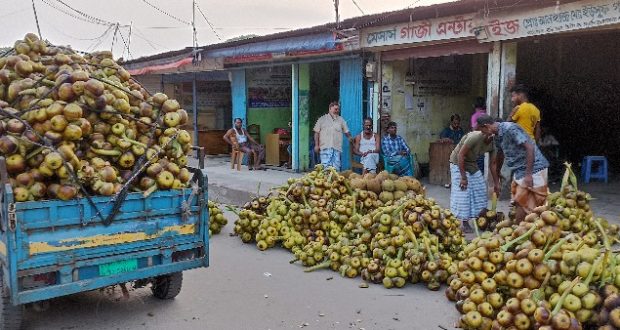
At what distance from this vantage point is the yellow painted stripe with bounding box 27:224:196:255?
4477mm

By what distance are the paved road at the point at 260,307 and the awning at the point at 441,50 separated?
562 cm

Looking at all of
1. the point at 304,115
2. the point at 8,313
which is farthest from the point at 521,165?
the point at 304,115

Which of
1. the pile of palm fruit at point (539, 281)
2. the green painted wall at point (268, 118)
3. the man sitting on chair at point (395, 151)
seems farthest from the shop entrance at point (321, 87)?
the pile of palm fruit at point (539, 281)

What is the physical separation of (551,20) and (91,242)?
728cm

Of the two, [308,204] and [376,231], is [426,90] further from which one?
[376,231]

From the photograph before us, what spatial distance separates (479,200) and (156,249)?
4.74 metres

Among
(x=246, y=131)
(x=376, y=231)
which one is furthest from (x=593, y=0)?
(x=246, y=131)

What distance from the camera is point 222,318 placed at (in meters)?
5.29

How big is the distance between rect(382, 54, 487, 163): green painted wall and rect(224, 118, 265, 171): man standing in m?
4.69

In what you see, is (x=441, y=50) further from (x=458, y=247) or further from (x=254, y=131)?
(x=254, y=131)

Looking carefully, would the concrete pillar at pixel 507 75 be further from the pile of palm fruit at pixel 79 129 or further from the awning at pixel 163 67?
the awning at pixel 163 67

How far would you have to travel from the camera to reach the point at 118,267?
4.90 metres

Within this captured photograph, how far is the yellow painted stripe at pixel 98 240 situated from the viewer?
14.7ft

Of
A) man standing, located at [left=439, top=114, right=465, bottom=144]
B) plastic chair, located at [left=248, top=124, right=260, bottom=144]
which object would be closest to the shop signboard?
plastic chair, located at [left=248, top=124, right=260, bottom=144]
